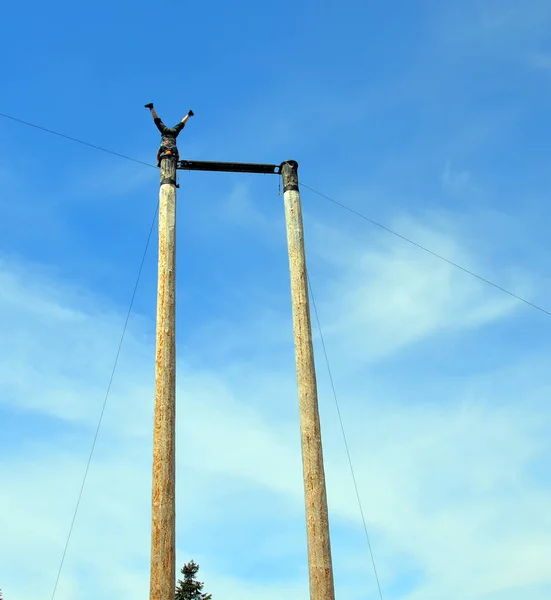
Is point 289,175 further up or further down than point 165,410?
further up

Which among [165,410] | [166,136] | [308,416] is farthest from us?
[166,136]

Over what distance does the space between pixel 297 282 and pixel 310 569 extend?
3822mm

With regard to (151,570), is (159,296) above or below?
above

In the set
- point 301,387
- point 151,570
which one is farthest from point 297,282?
point 151,570

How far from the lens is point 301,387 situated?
9227mm

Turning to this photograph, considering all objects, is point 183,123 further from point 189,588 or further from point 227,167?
point 189,588

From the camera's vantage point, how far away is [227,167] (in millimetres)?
11586

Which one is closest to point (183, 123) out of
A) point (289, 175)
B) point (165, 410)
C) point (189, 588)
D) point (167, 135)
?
point (167, 135)

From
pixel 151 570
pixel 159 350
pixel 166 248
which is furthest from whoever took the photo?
pixel 166 248

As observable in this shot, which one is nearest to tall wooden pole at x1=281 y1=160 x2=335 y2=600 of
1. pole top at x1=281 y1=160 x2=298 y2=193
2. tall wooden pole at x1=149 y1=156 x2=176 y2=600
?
pole top at x1=281 y1=160 x2=298 y2=193

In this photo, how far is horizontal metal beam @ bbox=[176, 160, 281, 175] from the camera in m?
11.1

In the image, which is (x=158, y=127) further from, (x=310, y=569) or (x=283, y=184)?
(x=310, y=569)

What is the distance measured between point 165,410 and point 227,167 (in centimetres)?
466

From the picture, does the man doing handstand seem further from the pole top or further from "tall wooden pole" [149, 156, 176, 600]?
the pole top
